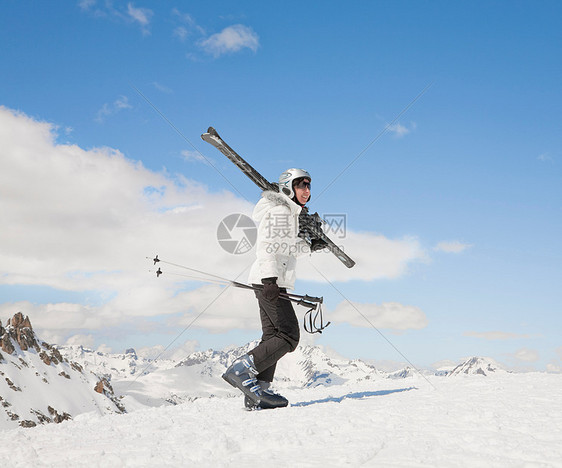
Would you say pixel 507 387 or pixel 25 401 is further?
pixel 25 401

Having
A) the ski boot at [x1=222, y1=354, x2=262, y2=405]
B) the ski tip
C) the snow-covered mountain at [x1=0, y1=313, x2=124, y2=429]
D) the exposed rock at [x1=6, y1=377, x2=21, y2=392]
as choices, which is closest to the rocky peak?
the snow-covered mountain at [x1=0, y1=313, x2=124, y2=429]

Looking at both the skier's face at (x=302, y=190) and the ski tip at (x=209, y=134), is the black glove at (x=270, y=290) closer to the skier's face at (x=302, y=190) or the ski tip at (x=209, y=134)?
the skier's face at (x=302, y=190)

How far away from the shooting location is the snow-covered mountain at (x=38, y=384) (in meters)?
136

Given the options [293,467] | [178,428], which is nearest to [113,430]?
[178,428]

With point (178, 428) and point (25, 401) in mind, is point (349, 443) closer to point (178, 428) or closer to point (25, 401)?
point (178, 428)

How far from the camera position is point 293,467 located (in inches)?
129

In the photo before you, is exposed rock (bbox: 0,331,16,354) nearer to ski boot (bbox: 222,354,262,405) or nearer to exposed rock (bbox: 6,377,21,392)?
exposed rock (bbox: 6,377,21,392)

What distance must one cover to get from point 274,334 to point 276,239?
136 centimetres

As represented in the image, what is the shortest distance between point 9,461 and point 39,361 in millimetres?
186718

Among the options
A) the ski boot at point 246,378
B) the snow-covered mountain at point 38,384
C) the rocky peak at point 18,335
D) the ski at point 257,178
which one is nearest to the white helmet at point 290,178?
the ski at point 257,178

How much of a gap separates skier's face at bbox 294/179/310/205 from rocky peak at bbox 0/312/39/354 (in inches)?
7101

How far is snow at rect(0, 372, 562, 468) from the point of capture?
3441 millimetres

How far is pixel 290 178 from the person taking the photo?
23.9ft

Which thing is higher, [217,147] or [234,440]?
[217,147]
